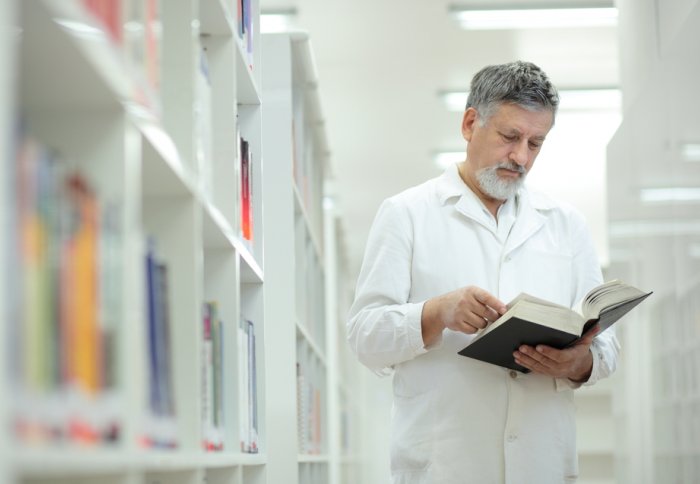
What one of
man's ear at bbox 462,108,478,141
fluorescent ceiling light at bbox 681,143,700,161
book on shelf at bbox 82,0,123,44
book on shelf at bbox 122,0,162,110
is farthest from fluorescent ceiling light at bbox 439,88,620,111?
book on shelf at bbox 82,0,123,44

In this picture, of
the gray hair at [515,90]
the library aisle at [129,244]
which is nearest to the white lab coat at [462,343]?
the gray hair at [515,90]

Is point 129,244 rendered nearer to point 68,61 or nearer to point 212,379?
point 68,61

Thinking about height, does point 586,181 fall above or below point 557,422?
above

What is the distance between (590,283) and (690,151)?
0.57 metres

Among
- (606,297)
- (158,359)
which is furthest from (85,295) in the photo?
(606,297)

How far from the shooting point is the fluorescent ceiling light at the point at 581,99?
6887 millimetres

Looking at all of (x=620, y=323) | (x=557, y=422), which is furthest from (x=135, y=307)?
(x=620, y=323)

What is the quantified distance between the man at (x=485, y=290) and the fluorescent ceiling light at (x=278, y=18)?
318 centimetres

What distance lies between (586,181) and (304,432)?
18.3 feet

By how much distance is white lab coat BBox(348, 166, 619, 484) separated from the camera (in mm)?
2367

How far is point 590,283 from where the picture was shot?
256cm

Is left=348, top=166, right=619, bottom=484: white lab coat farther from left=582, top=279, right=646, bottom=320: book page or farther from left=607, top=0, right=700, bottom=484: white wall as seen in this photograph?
left=607, top=0, right=700, bottom=484: white wall

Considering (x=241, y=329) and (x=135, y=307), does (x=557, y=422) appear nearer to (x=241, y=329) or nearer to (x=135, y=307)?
(x=241, y=329)

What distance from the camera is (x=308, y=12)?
5641mm
